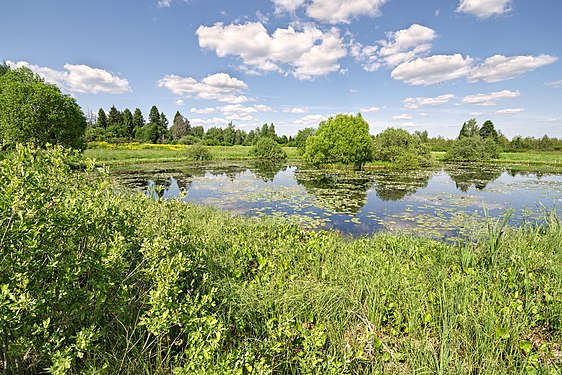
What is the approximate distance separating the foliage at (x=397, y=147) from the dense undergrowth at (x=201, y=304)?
1208 inches

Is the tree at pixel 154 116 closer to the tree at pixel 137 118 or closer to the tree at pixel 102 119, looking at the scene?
the tree at pixel 137 118

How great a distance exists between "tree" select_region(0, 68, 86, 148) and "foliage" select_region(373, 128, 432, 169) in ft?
102

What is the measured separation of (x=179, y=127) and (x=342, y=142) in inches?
2411

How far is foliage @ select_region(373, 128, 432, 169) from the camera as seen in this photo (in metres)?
33.0

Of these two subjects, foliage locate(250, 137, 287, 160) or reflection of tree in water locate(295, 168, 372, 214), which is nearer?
reflection of tree in water locate(295, 168, 372, 214)

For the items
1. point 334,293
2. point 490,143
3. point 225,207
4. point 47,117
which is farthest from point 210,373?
point 490,143

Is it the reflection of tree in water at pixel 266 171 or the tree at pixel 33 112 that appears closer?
the tree at pixel 33 112

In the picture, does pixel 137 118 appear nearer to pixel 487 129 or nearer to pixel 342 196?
pixel 342 196

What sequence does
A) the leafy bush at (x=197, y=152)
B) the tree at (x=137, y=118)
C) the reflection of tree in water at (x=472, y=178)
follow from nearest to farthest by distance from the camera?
1. the reflection of tree in water at (x=472, y=178)
2. the leafy bush at (x=197, y=152)
3. the tree at (x=137, y=118)

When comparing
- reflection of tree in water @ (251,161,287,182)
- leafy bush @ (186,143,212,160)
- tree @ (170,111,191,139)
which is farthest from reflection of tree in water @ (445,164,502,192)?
tree @ (170,111,191,139)

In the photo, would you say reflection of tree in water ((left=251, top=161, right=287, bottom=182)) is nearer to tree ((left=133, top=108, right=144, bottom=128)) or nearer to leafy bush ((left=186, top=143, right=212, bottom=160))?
leafy bush ((left=186, top=143, right=212, bottom=160))

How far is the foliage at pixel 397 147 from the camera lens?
3303 cm

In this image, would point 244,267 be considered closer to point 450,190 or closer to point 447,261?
point 447,261

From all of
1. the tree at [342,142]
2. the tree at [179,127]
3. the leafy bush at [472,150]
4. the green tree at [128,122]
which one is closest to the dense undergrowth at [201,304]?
the tree at [342,142]
